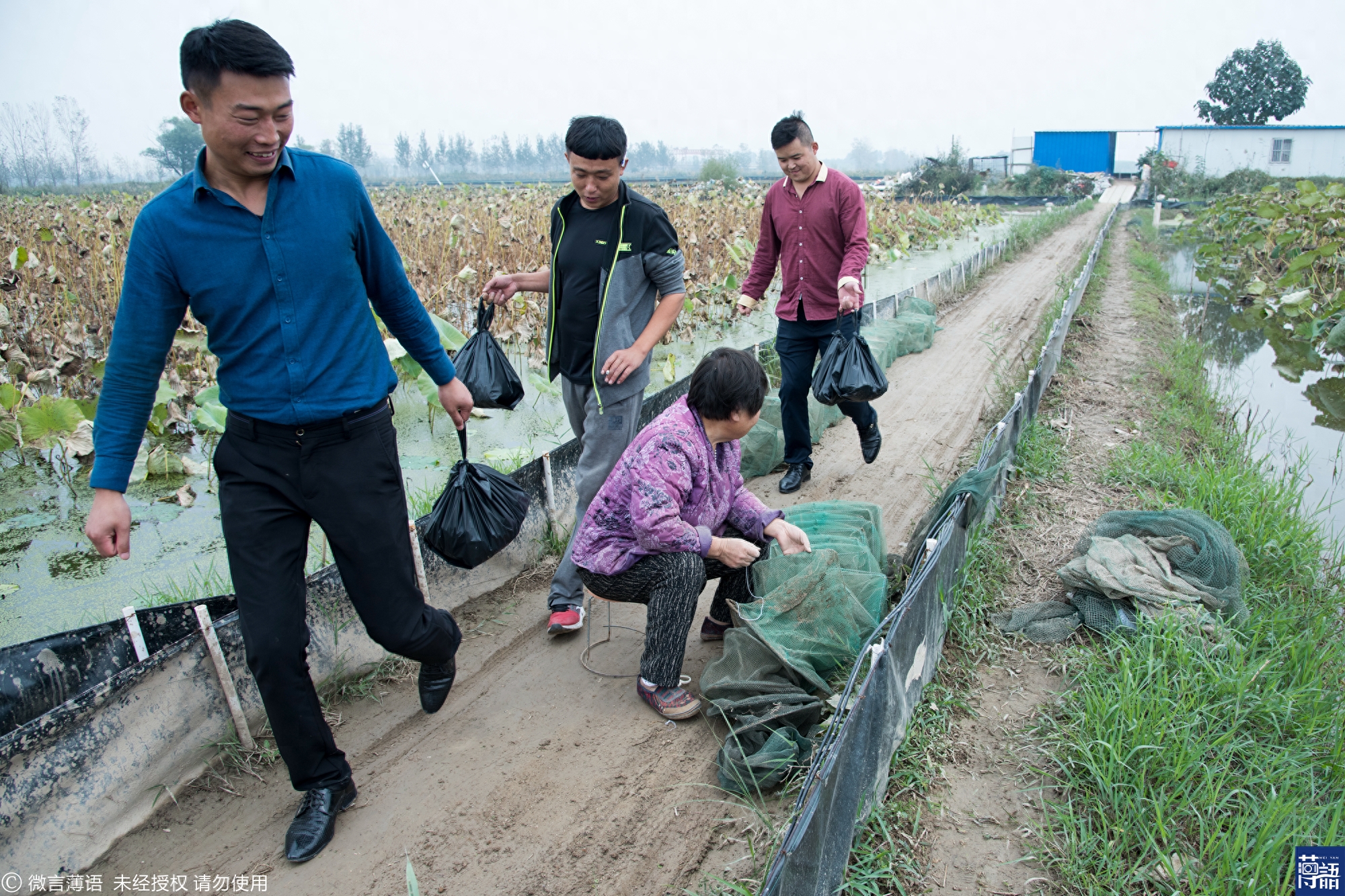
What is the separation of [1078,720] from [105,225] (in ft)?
34.4

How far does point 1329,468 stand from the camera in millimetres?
5770

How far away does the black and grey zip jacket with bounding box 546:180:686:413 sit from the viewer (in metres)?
2.88

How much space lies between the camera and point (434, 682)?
8.12 ft

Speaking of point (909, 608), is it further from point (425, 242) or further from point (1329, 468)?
point (425, 242)

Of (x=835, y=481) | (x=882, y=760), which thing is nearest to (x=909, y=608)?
(x=882, y=760)

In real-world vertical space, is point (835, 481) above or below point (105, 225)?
below

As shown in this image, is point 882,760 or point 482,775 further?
point 482,775

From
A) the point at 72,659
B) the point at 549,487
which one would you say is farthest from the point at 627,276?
the point at 72,659

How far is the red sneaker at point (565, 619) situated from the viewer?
3145 mm

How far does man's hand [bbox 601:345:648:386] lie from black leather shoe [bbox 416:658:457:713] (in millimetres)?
1066

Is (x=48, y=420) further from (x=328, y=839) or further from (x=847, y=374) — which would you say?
(x=847, y=374)

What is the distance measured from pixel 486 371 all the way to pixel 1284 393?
7981 mm

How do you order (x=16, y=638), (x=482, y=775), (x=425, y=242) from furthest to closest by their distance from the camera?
(x=425, y=242)
(x=16, y=638)
(x=482, y=775)

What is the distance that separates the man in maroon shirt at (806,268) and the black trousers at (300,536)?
2.50m
